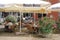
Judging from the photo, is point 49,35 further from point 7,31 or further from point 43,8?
point 7,31

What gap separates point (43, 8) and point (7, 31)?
391 cm

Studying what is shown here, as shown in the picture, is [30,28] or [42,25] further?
[30,28]

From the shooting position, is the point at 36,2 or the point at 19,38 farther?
the point at 36,2

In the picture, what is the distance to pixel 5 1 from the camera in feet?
57.9

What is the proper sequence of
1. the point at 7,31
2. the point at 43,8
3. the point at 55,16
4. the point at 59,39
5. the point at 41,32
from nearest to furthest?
the point at 59,39, the point at 41,32, the point at 43,8, the point at 7,31, the point at 55,16

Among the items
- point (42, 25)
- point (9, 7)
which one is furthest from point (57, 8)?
point (9, 7)

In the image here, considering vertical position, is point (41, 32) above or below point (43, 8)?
below

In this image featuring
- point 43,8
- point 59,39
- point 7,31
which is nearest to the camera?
point 59,39

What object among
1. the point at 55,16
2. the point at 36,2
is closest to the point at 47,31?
the point at 36,2

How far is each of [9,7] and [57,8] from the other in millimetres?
3890

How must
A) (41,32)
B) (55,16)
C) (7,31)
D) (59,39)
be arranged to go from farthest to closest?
(55,16), (7,31), (41,32), (59,39)

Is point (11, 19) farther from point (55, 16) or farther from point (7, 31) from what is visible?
point (55, 16)

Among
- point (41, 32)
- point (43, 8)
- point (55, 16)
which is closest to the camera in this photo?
point (41, 32)

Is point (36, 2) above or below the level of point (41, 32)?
above
